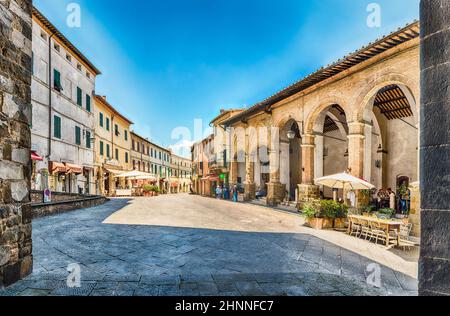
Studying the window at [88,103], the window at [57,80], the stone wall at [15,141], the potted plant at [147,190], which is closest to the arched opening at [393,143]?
the stone wall at [15,141]

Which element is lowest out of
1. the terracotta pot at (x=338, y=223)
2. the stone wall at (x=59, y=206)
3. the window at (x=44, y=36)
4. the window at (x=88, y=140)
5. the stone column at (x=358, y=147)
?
the terracotta pot at (x=338, y=223)

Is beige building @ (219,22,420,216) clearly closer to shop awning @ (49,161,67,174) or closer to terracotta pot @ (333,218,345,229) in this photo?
terracotta pot @ (333,218,345,229)

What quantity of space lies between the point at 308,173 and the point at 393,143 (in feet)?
17.9

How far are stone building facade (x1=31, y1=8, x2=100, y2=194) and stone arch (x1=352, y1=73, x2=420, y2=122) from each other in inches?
650

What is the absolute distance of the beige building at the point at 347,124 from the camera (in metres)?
8.97

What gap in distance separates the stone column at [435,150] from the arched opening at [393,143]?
12033mm


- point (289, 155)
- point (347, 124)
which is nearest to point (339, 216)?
point (347, 124)

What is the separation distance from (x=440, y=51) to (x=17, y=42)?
5.63 meters

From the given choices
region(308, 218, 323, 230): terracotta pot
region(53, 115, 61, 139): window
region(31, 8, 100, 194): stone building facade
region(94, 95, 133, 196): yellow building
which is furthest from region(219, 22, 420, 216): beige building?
region(94, 95, 133, 196): yellow building

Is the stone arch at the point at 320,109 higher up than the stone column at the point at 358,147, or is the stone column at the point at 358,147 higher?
the stone arch at the point at 320,109

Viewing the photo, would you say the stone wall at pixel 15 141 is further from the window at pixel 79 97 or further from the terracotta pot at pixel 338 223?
the window at pixel 79 97

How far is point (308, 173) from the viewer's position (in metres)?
13.0
